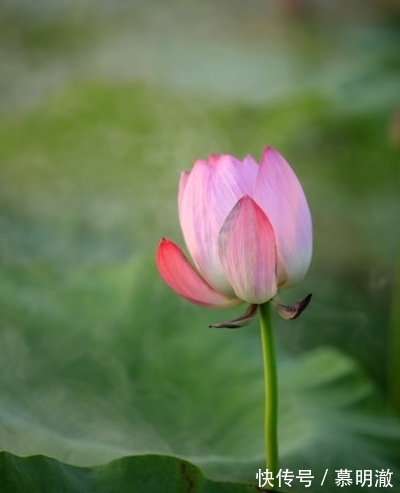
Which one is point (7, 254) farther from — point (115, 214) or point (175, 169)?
point (175, 169)

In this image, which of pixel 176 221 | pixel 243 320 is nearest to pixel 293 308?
pixel 243 320

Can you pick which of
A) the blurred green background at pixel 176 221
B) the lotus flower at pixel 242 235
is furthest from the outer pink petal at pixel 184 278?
the blurred green background at pixel 176 221

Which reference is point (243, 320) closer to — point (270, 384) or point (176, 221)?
point (270, 384)

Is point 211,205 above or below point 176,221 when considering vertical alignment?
below

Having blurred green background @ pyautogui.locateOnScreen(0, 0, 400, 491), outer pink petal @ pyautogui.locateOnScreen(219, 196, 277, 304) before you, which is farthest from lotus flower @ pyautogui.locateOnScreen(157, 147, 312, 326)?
blurred green background @ pyautogui.locateOnScreen(0, 0, 400, 491)

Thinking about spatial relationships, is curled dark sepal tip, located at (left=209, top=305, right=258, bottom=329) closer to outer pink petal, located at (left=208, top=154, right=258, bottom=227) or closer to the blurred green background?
outer pink petal, located at (left=208, top=154, right=258, bottom=227)

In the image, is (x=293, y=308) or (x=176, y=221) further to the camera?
(x=176, y=221)
